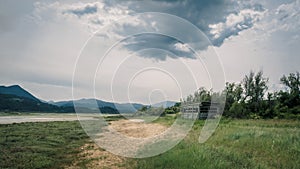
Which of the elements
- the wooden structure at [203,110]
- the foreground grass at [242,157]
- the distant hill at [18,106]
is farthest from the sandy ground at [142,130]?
the distant hill at [18,106]

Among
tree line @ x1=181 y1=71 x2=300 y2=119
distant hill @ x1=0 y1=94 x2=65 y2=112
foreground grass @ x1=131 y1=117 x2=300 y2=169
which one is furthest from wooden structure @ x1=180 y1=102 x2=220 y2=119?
distant hill @ x1=0 y1=94 x2=65 y2=112

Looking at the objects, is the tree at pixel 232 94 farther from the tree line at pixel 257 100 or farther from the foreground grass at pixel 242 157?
the foreground grass at pixel 242 157

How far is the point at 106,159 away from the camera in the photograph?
10.4 meters

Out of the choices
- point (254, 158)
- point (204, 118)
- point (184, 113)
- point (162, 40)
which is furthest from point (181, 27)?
point (184, 113)

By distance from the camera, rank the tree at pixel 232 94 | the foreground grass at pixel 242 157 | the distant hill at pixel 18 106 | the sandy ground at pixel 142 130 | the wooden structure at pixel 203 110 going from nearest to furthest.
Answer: the foreground grass at pixel 242 157 < the sandy ground at pixel 142 130 < the wooden structure at pixel 203 110 < the tree at pixel 232 94 < the distant hill at pixel 18 106

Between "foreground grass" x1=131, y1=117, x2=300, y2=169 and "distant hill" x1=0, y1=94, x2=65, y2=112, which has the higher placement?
"distant hill" x1=0, y1=94, x2=65, y2=112

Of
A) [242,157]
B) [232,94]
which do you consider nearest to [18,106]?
[232,94]

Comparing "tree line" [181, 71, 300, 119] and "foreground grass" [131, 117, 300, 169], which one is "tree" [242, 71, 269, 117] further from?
"foreground grass" [131, 117, 300, 169]

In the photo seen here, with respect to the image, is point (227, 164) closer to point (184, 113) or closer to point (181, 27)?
point (181, 27)

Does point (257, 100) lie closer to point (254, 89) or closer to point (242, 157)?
point (254, 89)

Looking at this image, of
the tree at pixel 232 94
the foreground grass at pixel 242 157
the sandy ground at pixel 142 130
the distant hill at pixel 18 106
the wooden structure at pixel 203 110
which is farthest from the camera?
the distant hill at pixel 18 106

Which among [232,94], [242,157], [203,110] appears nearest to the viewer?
[242,157]

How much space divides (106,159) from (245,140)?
20.2ft

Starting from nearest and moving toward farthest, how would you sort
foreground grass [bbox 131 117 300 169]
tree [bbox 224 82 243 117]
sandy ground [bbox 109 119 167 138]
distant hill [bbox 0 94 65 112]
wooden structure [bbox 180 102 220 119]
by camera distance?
foreground grass [bbox 131 117 300 169], sandy ground [bbox 109 119 167 138], wooden structure [bbox 180 102 220 119], tree [bbox 224 82 243 117], distant hill [bbox 0 94 65 112]
